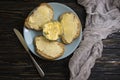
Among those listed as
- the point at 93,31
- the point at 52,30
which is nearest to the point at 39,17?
the point at 52,30

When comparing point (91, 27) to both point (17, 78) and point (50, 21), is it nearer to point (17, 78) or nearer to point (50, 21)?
point (50, 21)

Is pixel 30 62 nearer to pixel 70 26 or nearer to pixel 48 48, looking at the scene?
pixel 48 48

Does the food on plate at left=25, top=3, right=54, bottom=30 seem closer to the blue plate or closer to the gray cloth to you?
the blue plate

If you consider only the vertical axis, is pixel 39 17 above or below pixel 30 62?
above

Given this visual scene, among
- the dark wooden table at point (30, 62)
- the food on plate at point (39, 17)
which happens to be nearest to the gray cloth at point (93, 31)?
the dark wooden table at point (30, 62)
